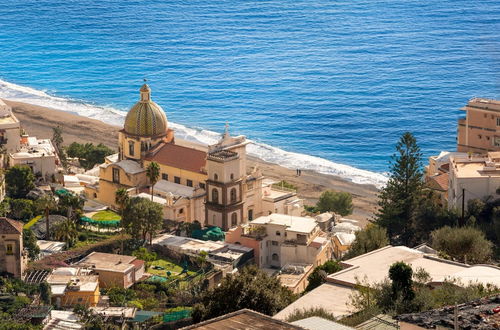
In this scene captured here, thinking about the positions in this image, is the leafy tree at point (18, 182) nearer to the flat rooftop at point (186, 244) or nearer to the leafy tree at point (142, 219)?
the leafy tree at point (142, 219)

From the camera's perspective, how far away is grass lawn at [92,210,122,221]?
248 ft

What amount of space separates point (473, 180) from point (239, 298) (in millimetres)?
27601

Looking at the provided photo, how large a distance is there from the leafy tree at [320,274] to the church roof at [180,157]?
22.6 meters

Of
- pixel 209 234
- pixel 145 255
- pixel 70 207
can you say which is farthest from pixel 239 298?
pixel 70 207

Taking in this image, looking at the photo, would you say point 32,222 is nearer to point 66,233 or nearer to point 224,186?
point 66,233

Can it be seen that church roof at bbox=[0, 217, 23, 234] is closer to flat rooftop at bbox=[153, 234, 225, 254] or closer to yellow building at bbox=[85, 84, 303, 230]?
flat rooftop at bbox=[153, 234, 225, 254]

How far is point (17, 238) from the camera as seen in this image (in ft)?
202

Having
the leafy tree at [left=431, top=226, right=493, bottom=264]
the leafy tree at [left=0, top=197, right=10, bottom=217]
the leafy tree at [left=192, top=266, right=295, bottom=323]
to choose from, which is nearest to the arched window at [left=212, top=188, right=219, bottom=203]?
the leafy tree at [left=0, top=197, right=10, bottom=217]

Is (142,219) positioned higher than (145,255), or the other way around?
(142,219)

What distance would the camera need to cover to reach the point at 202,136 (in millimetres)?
122000

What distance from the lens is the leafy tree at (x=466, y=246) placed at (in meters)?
55.4

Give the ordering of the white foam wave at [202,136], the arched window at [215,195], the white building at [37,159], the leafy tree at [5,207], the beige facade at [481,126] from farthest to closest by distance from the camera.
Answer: the white foam wave at [202,136], the white building at [37,159], the beige facade at [481,126], the arched window at [215,195], the leafy tree at [5,207]

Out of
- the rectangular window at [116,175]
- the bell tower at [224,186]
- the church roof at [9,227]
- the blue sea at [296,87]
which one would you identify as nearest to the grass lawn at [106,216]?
the rectangular window at [116,175]

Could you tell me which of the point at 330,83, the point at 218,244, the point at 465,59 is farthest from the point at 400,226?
the point at 465,59
